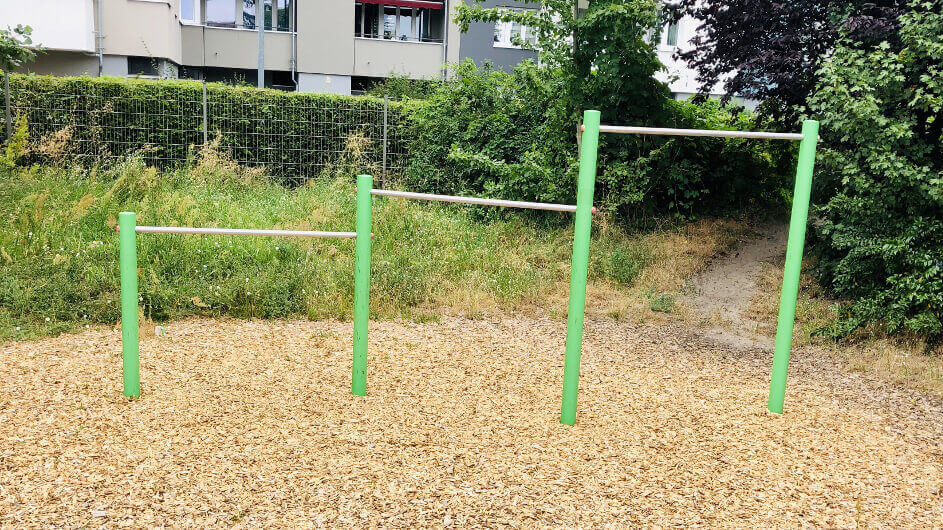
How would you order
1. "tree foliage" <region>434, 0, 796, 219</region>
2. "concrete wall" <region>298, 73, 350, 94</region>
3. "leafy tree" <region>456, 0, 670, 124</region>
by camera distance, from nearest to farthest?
1. "leafy tree" <region>456, 0, 670, 124</region>
2. "tree foliage" <region>434, 0, 796, 219</region>
3. "concrete wall" <region>298, 73, 350, 94</region>

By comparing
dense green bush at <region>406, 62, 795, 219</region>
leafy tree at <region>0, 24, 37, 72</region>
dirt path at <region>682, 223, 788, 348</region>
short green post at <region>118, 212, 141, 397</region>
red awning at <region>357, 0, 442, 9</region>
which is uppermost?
red awning at <region>357, 0, 442, 9</region>

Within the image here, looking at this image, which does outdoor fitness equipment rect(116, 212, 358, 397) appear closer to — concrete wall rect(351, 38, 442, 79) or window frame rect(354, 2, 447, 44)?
concrete wall rect(351, 38, 442, 79)

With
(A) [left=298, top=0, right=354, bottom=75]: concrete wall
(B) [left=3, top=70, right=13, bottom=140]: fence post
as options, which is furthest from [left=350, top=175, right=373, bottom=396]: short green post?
(A) [left=298, top=0, right=354, bottom=75]: concrete wall

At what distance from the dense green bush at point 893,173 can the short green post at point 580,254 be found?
3149mm

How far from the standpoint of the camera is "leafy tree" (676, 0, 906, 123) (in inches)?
285

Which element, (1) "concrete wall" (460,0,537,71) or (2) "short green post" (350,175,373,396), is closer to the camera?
(2) "short green post" (350,175,373,396)

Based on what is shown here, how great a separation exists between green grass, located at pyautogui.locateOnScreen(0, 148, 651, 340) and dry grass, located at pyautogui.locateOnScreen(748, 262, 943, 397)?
4.72 ft

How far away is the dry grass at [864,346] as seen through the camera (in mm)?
5625

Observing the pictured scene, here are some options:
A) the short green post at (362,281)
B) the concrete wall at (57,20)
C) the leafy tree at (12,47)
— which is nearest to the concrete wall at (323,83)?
the concrete wall at (57,20)

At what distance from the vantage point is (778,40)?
7566 millimetres

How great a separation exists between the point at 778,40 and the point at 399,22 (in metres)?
16.6

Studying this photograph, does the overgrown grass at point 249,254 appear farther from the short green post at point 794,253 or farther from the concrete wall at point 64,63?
the concrete wall at point 64,63

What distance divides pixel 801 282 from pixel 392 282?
4259mm

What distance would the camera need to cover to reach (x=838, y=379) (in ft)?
18.3
